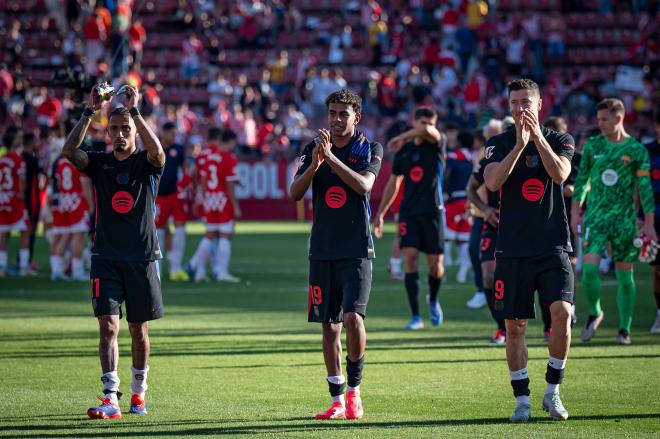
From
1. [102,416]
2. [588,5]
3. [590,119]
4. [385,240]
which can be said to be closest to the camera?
[102,416]

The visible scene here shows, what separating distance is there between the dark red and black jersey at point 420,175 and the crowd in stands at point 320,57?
787 inches

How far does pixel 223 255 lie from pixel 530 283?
11.8 meters

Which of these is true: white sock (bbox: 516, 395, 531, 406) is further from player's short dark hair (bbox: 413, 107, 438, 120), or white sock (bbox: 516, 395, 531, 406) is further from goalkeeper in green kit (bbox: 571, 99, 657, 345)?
player's short dark hair (bbox: 413, 107, 438, 120)

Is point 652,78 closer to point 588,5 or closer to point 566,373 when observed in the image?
point 588,5

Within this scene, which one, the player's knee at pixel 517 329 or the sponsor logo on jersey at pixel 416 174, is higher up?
the sponsor logo on jersey at pixel 416 174

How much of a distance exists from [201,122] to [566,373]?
27462mm

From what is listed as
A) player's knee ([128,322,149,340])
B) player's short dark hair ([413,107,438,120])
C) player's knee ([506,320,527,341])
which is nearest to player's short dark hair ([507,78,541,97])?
player's knee ([506,320,527,341])

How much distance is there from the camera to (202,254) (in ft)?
65.0

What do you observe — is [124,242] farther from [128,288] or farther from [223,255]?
[223,255]

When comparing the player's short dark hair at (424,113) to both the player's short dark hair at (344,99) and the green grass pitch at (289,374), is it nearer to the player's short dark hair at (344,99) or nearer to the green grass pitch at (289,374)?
the green grass pitch at (289,374)

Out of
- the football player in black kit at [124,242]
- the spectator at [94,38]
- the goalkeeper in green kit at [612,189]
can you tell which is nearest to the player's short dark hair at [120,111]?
the football player in black kit at [124,242]

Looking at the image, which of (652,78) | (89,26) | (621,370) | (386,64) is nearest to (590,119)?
(652,78)

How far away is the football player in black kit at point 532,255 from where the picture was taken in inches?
337

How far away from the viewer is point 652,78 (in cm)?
3719
